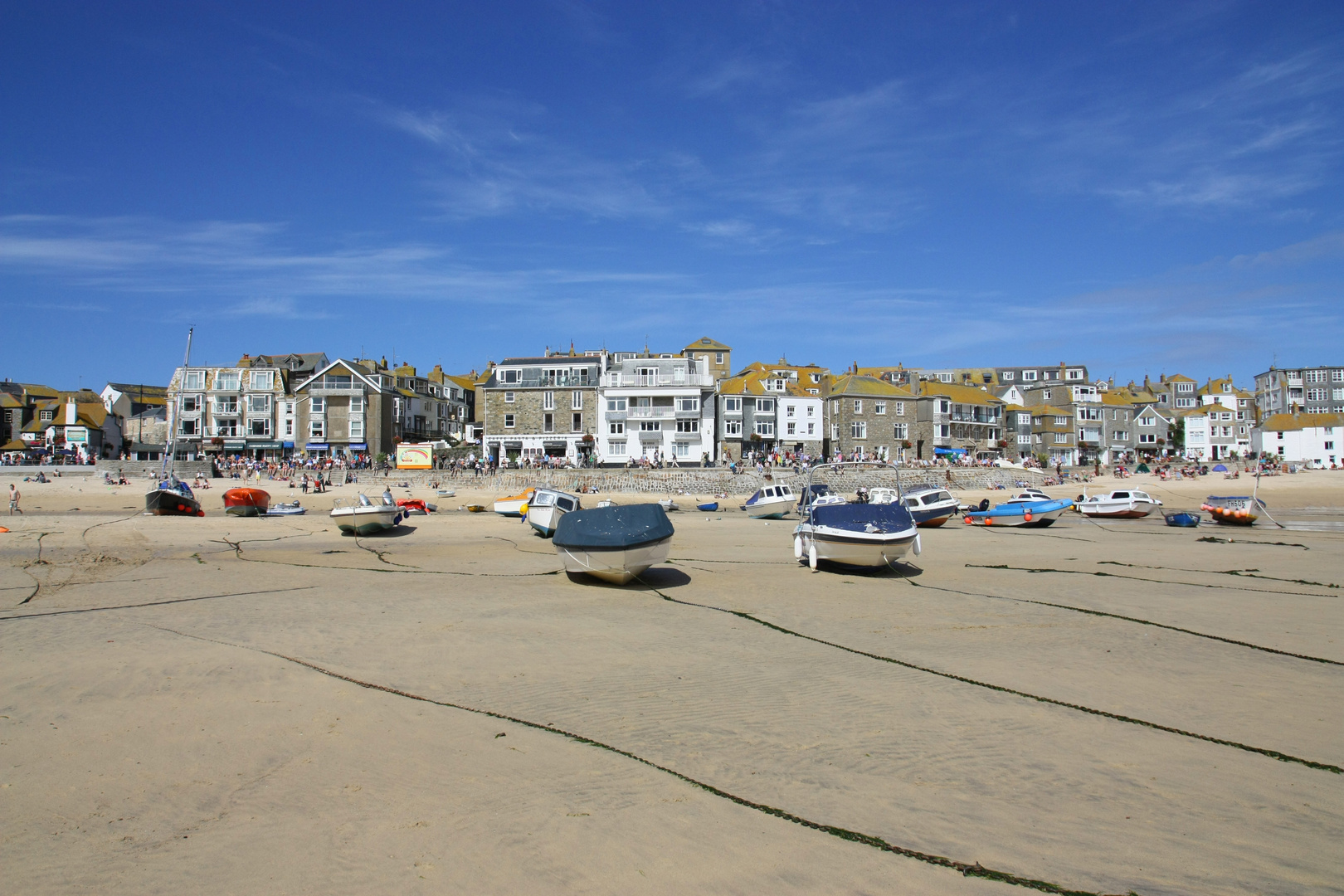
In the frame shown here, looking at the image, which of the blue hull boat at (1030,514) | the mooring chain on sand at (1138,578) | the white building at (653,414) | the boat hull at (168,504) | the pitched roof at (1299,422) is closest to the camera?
the mooring chain on sand at (1138,578)

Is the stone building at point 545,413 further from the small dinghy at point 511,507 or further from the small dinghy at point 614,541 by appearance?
the small dinghy at point 614,541

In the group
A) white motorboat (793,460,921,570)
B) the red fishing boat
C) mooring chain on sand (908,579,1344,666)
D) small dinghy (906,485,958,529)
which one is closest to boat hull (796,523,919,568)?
white motorboat (793,460,921,570)

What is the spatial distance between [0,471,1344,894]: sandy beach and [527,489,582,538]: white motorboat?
38.0ft

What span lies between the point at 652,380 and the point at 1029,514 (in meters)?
36.8

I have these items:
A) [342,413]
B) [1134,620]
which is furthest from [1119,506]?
[342,413]

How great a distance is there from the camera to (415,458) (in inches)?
2227

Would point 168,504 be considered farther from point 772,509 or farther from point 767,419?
point 767,419

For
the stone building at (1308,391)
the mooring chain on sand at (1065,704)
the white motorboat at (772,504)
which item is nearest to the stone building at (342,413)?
the white motorboat at (772,504)

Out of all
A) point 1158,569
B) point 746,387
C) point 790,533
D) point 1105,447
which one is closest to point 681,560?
point 790,533

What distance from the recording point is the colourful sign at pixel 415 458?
5634 cm

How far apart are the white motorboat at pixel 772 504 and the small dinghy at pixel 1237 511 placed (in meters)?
18.0

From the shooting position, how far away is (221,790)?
19.5 feet

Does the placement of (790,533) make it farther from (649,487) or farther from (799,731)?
(649,487)

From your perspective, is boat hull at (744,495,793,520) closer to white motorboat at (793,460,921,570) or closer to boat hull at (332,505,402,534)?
boat hull at (332,505,402,534)
